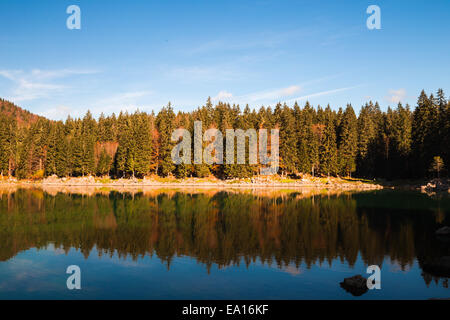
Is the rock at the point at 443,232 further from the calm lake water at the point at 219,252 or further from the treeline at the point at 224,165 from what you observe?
the treeline at the point at 224,165

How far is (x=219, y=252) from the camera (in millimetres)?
21469

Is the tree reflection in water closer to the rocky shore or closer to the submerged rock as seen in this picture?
the submerged rock

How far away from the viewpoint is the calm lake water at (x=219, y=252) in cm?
1526

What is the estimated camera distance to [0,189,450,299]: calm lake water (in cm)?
1526

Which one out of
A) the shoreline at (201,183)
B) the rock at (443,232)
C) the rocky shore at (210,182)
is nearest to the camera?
the rock at (443,232)

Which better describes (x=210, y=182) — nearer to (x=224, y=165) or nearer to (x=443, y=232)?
(x=224, y=165)

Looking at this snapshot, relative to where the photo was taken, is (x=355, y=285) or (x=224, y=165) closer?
(x=355, y=285)

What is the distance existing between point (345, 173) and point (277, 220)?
61.2 metres
